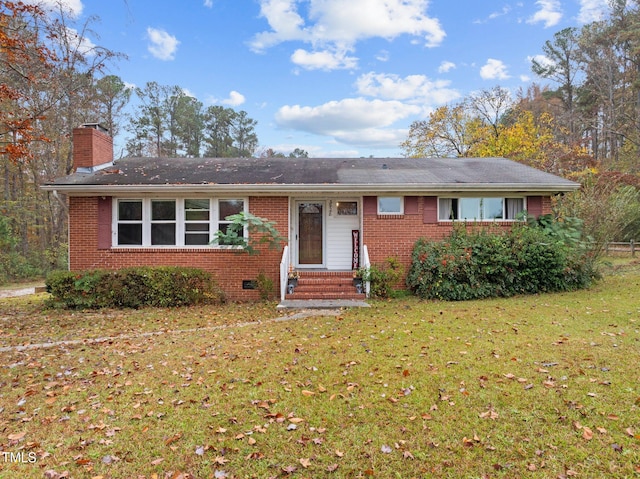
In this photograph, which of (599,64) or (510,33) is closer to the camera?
(510,33)

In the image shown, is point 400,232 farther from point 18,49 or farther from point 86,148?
point 18,49

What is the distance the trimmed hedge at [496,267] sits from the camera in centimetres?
927

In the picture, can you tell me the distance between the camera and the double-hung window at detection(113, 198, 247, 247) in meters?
10.1

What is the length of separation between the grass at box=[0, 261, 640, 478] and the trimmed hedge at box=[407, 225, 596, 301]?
2.46 m

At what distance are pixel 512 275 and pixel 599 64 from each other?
24.1 meters

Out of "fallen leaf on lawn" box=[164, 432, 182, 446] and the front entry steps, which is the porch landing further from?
"fallen leaf on lawn" box=[164, 432, 182, 446]

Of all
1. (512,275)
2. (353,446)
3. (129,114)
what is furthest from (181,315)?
(129,114)

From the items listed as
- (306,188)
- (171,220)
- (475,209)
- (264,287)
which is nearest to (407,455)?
(264,287)

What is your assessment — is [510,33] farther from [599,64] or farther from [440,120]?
[599,64]

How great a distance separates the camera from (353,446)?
3.04 m

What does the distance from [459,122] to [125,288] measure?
24.1 metres

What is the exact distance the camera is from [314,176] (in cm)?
1081

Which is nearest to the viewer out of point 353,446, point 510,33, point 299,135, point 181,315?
point 353,446

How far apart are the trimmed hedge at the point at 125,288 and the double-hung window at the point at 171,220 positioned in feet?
3.83
